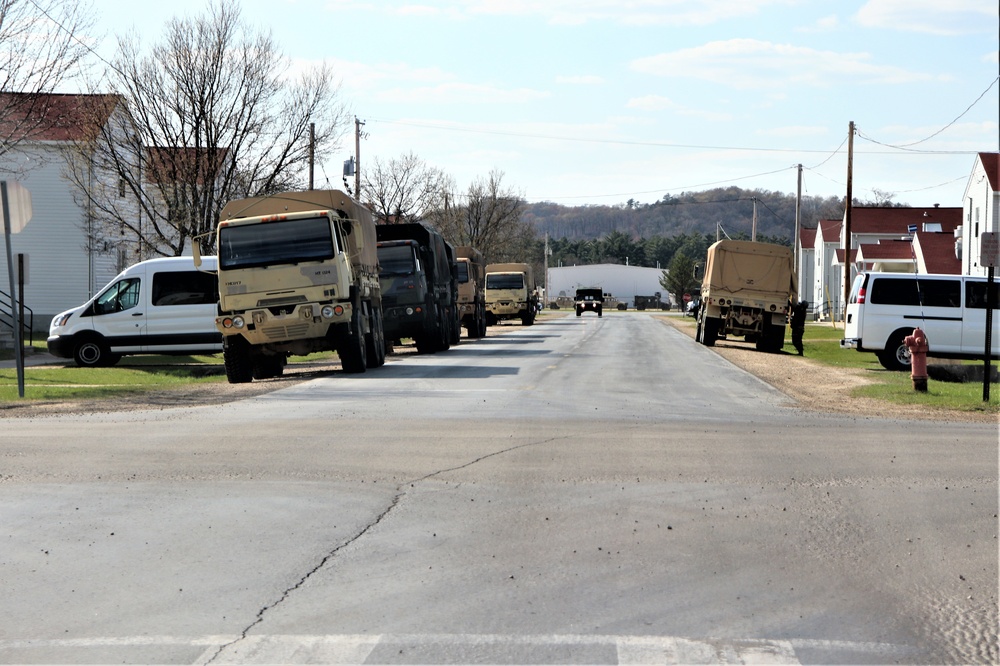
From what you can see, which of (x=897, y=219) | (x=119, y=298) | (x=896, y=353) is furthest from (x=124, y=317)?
(x=897, y=219)

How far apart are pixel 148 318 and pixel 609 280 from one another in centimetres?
15367

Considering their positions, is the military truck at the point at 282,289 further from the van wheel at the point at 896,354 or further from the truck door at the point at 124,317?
the van wheel at the point at 896,354

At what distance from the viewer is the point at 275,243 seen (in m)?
21.9

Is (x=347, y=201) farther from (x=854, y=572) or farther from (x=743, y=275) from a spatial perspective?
(x=854, y=572)

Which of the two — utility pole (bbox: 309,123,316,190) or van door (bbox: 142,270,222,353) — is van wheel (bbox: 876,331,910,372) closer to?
van door (bbox: 142,270,222,353)

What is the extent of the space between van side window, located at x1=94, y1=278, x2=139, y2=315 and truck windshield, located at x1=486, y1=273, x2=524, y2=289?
117ft

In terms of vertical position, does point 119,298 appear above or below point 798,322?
above

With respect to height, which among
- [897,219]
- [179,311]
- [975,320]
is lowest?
[975,320]

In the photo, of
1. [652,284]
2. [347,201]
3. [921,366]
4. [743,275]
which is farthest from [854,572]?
[652,284]

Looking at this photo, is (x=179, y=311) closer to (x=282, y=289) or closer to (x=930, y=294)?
(x=282, y=289)

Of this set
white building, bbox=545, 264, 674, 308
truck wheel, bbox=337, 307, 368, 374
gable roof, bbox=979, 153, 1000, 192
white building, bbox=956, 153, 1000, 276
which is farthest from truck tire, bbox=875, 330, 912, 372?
white building, bbox=545, 264, 674, 308

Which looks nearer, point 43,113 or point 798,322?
point 43,113

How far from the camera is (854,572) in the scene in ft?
23.0

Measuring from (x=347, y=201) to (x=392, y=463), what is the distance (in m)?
14.0
